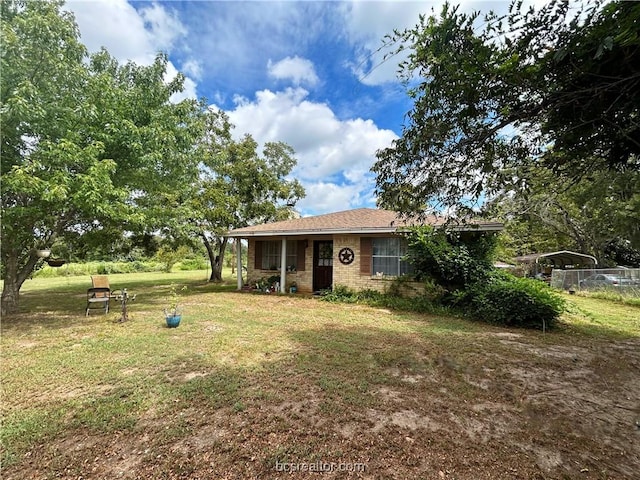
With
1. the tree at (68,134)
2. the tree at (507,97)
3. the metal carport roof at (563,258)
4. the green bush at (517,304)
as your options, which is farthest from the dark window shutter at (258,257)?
the metal carport roof at (563,258)

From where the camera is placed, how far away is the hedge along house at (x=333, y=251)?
1031 cm

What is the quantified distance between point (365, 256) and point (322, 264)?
7.35 feet

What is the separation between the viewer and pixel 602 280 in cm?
1234

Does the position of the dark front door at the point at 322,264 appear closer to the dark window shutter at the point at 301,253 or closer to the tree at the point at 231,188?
the dark window shutter at the point at 301,253

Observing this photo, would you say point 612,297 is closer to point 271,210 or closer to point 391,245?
point 391,245

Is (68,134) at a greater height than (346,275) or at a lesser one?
greater

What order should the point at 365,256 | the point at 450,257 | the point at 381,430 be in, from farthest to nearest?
the point at 365,256 < the point at 450,257 < the point at 381,430

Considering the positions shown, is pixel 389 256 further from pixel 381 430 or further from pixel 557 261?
pixel 557 261

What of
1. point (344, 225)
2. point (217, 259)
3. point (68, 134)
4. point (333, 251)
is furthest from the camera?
point (217, 259)

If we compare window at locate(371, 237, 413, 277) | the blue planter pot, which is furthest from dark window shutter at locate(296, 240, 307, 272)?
the blue planter pot

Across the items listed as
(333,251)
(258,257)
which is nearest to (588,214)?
(333,251)

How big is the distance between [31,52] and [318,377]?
8.00m

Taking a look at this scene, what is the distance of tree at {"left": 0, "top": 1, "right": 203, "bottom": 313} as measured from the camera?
5512 millimetres

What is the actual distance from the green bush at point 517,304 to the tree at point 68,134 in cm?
875
